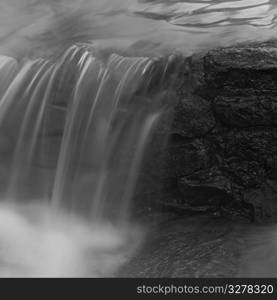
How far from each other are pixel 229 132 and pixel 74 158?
5.75 ft

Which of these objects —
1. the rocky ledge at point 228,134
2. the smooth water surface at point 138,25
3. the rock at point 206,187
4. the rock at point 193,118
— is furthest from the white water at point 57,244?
the smooth water surface at point 138,25

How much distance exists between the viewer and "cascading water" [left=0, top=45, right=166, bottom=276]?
596 cm

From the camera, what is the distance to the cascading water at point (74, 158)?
5.96 m

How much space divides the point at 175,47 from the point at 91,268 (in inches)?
114

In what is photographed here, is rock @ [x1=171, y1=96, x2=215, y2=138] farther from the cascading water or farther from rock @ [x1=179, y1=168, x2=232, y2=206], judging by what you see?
rock @ [x1=179, y1=168, x2=232, y2=206]

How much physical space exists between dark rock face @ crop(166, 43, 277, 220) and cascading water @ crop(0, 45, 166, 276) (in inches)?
17.2

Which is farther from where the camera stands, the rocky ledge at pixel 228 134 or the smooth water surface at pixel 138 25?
the smooth water surface at pixel 138 25

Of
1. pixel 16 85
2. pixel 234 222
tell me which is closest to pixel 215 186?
pixel 234 222

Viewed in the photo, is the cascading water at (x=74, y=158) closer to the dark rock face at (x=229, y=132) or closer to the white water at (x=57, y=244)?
the white water at (x=57, y=244)

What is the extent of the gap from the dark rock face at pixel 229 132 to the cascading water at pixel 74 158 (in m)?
0.44

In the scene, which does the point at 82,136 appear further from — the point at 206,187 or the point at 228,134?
the point at 228,134

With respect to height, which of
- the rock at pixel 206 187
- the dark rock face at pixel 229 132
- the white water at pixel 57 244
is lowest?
the white water at pixel 57 244

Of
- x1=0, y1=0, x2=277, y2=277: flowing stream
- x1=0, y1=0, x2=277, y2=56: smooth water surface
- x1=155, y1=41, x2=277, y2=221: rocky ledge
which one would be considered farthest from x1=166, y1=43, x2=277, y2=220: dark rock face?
x1=0, y1=0, x2=277, y2=56: smooth water surface
